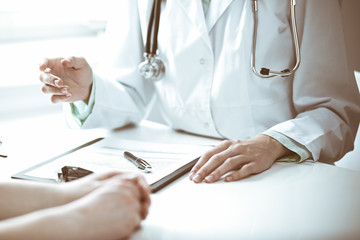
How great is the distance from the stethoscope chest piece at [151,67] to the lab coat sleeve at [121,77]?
0.37 ft

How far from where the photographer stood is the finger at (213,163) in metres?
0.82

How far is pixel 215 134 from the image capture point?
1.16m

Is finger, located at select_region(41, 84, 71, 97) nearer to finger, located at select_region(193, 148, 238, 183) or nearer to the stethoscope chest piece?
the stethoscope chest piece

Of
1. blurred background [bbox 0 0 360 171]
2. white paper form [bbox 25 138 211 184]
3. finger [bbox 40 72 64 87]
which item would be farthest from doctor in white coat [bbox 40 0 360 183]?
blurred background [bbox 0 0 360 171]

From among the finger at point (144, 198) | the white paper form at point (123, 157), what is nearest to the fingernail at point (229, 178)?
the white paper form at point (123, 157)

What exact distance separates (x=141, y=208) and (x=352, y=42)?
3.22ft

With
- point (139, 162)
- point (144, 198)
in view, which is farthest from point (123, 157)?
point (144, 198)

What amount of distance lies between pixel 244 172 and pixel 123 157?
0.93 feet

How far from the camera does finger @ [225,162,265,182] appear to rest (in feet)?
2.69

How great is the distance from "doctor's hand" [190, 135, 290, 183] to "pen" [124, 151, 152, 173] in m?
0.09

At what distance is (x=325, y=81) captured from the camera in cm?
105

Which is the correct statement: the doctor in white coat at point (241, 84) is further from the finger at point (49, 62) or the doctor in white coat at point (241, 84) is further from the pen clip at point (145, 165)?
the pen clip at point (145, 165)

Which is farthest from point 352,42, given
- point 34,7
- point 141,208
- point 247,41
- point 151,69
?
point 34,7

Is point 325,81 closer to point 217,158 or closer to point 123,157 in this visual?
point 217,158
